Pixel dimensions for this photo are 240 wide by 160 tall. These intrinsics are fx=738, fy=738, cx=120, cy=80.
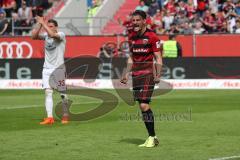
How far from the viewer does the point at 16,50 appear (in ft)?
118

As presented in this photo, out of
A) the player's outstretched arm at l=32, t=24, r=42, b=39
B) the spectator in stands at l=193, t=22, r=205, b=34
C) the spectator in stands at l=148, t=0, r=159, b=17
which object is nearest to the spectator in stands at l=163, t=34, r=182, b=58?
the spectator in stands at l=193, t=22, r=205, b=34

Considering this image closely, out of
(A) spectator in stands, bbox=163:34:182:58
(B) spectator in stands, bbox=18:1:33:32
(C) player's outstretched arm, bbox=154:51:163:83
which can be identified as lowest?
(A) spectator in stands, bbox=163:34:182:58

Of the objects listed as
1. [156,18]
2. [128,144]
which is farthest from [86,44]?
[128,144]

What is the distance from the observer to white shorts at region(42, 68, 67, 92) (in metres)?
17.4

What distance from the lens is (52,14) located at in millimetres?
40875

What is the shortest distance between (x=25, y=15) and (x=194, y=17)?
9506 millimetres

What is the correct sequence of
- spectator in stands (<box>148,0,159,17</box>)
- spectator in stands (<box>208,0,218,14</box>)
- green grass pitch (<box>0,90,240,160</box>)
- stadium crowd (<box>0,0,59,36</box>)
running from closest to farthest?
green grass pitch (<box>0,90,240,160</box>), spectator in stands (<box>208,0,218,14</box>), spectator in stands (<box>148,0,159,17</box>), stadium crowd (<box>0,0,59,36</box>)

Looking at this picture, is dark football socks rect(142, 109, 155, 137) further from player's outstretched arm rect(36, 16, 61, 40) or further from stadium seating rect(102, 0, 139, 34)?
stadium seating rect(102, 0, 139, 34)

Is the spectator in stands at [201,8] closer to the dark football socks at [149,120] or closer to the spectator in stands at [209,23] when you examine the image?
the spectator in stands at [209,23]

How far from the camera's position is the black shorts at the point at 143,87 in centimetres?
1322

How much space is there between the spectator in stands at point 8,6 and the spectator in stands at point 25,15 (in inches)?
24.0

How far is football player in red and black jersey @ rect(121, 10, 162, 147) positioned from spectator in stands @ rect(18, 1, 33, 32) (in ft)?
85.6

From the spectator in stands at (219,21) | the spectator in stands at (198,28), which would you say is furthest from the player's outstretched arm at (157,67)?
the spectator in stands at (219,21)

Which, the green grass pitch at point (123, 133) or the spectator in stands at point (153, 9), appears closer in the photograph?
the green grass pitch at point (123, 133)
